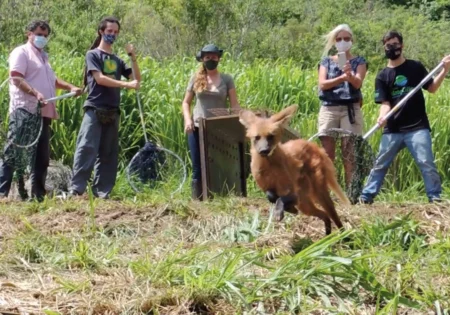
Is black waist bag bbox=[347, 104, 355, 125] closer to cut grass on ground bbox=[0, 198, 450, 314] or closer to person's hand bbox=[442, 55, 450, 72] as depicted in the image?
person's hand bbox=[442, 55, 450, 72]

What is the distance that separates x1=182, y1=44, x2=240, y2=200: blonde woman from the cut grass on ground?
183cm

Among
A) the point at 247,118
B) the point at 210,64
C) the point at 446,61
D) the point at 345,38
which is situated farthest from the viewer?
the point at 210,64

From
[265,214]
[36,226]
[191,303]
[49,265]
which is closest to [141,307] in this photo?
[191,303]

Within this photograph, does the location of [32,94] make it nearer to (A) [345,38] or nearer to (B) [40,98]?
(B) [40,98]

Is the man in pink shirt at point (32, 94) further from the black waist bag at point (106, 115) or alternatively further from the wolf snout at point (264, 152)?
the wolf snout at point (264, 152)

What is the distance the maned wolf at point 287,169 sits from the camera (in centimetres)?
642

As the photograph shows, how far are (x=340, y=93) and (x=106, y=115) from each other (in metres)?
2.48

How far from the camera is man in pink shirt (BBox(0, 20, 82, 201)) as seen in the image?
838cm

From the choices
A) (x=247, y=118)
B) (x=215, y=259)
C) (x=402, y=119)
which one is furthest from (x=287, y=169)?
→ (x=402, y=119)

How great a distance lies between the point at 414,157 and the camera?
820 cm

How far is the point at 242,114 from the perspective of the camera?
22.4ft

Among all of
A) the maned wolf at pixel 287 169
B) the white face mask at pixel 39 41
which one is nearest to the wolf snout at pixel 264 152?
the maned wolf at pixel 287 169

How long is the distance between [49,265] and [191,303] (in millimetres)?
1213

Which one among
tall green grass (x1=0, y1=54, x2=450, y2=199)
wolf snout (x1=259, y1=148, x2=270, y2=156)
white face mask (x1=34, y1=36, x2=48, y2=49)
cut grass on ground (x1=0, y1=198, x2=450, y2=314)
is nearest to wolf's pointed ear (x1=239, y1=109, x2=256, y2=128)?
wolf snout (x1=259, y1=148, x2=270, y2=156)
